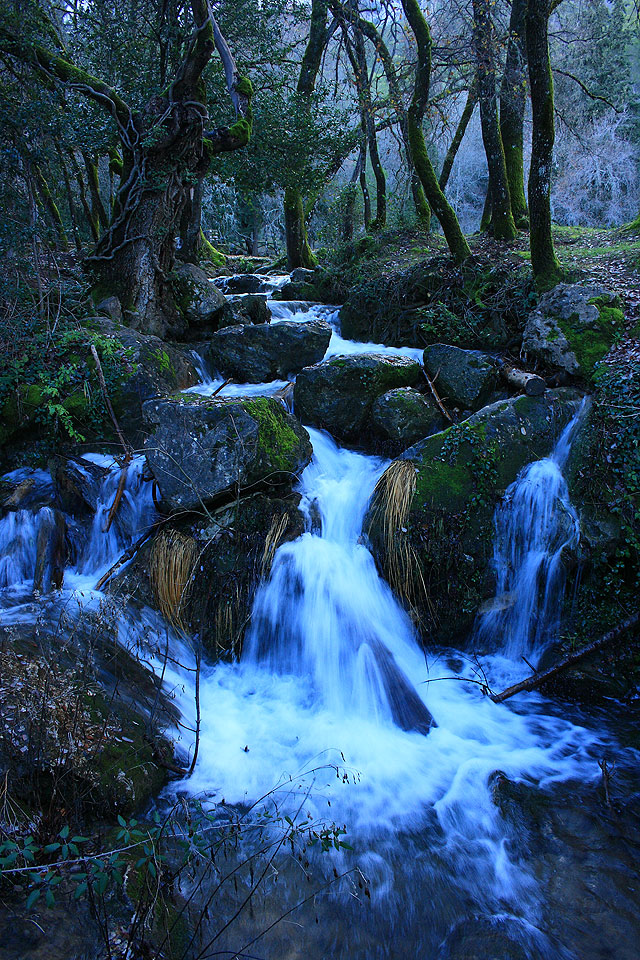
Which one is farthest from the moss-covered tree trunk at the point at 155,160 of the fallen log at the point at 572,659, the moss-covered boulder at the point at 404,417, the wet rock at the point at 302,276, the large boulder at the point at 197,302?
the fallen log at the point at 572,659

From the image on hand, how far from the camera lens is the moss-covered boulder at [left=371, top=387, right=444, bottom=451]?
6988mm

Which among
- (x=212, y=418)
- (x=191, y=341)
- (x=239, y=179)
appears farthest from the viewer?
(x=239, y=179)

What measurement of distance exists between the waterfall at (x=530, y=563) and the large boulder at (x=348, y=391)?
2.58 metres

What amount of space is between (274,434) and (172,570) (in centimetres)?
194

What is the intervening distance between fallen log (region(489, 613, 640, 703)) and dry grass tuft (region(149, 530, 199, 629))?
323cm

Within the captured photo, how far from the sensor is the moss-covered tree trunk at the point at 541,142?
7.16 m

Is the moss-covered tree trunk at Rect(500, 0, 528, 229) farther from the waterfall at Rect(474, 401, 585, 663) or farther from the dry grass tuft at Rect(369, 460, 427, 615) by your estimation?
the dry grass tuft at Rect(369, 460, 427, 615)

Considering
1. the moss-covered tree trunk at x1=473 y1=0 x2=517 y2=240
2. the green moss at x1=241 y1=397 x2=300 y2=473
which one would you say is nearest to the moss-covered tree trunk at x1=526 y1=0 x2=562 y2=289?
the moss-covered tree trunk at x1=473 y1=0 x2=517 y2=240

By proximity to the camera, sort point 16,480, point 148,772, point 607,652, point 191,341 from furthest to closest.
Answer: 1. point 191,341
2. point 16,480
3. point 607,652
4. point 148,772

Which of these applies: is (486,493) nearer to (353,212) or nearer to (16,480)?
(16,480)

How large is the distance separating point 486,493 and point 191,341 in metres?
7.29

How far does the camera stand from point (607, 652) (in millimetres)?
4859

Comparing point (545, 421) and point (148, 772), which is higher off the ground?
point (545, 421)

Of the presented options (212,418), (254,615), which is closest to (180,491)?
(212,418)
